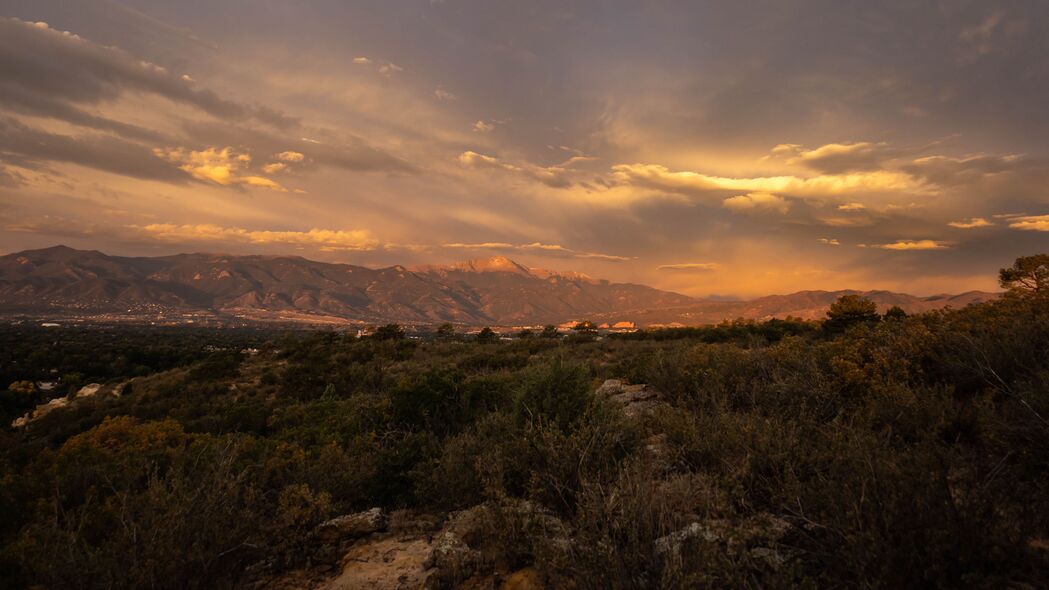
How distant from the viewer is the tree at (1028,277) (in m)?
9.18

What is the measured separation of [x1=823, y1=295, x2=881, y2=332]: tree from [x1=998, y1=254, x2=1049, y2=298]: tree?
1946cm

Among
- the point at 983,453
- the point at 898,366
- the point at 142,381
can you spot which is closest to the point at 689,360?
the point at 898,366

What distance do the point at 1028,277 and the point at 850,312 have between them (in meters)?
22.5

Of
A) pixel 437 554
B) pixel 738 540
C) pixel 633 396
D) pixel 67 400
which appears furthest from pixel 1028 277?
pixel 67 400

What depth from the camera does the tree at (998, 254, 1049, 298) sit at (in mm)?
9181

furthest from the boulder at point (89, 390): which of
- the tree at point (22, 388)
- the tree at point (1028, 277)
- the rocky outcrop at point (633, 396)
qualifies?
the tree at point (1028, 277)

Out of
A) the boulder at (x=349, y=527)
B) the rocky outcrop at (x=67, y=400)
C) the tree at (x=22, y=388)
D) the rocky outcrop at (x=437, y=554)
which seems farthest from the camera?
the tree at (x=22, y=388)

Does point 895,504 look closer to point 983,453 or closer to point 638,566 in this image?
point 638,566

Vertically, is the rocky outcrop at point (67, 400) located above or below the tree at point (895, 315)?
below

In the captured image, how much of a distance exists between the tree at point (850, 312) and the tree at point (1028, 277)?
19.5 meters

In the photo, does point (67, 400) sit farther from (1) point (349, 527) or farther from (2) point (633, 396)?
(2) point (633, 396)

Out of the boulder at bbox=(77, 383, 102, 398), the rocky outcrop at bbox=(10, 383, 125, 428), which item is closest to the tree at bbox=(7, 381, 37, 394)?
the rocky outcrop at bbox=(10, 383, 125, 428)

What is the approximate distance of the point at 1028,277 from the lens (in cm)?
1007

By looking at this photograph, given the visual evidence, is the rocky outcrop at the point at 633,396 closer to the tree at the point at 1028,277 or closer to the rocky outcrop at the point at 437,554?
the rocky outcrop at the point at 437,554
